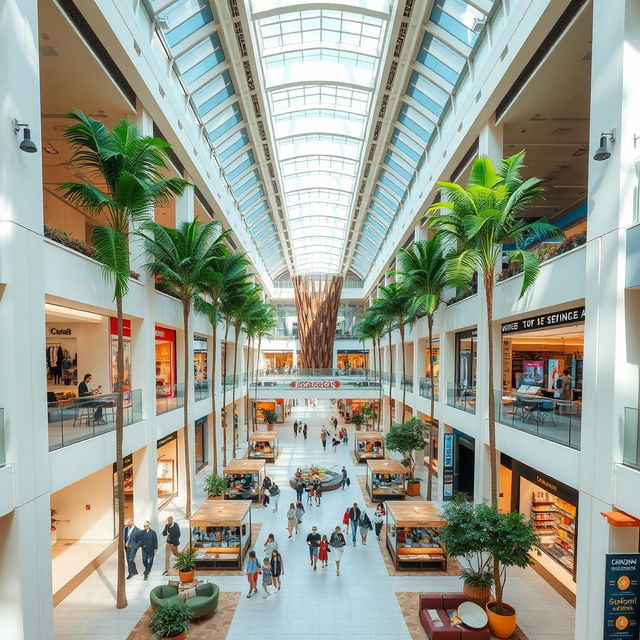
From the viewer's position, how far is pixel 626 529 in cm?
778

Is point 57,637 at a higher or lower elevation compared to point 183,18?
lower

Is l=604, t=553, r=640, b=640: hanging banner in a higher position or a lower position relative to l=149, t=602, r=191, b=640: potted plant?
higher

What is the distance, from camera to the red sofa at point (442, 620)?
29.5 ft

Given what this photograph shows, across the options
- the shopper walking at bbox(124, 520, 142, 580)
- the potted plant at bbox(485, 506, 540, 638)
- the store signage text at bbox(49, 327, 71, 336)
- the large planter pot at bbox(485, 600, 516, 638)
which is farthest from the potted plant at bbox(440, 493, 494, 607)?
the store signage text at bbox(49, 327, 71, 336)

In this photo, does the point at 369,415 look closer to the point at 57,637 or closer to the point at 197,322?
the point at 197,322

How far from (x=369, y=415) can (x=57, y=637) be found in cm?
2908

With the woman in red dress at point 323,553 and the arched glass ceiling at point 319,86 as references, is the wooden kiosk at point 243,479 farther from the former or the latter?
the arched glass ceiling at point 319,86

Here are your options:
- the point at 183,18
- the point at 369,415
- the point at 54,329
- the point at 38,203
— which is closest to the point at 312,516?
the point at 54,329

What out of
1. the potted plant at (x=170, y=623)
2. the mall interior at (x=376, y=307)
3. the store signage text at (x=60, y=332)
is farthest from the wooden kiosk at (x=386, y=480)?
the store signage text at (x=60, y=332)

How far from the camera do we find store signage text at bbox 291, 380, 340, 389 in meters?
33.6

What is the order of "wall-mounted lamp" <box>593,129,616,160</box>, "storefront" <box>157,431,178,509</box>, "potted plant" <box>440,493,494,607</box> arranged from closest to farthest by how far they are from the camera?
"wall-mounted lamp" <box>593,129,616,160</box>, "potted plant" <box>440,493,494,607</box>, "storefront" <box>157,431,178,509</box>

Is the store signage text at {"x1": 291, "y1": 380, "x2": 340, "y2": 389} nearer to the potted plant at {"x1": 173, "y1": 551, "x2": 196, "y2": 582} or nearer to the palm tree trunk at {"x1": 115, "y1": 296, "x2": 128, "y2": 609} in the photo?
the potted plant at {"x1": 173, "y1": 551, "x2": 196, "y2": 582}

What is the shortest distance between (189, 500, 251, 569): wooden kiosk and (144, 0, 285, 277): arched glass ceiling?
Answer: 47.7ft

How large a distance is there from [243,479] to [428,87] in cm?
1790
